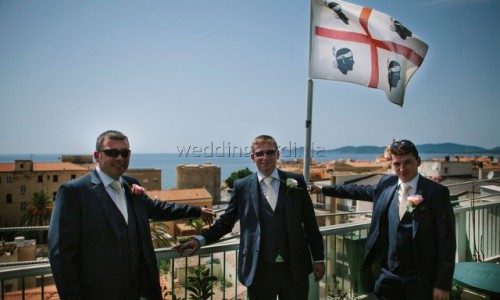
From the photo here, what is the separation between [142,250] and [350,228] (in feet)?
8.45

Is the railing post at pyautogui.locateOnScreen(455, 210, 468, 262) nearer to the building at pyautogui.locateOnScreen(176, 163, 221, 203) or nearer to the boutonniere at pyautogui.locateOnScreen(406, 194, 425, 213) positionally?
the boutonniere at pyautogui.locateOnScreen(406, 194, 425, 213)

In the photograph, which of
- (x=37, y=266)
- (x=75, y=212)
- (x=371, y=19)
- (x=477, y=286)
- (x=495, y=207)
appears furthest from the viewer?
(x=495, y=207)

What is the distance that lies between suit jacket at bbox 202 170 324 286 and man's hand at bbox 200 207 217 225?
0.37ft

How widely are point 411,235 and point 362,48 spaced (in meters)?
2.57

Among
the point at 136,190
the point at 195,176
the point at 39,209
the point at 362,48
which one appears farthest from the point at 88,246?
the point at 195,176

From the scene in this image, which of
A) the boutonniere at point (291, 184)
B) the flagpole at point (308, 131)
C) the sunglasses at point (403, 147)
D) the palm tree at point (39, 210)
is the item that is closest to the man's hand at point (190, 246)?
the boutonniere at point (291, 184)

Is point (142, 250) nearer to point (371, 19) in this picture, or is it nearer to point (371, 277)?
point (371, 277)

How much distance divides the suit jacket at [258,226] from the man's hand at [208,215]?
0.11m

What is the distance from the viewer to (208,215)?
3082 millimetres

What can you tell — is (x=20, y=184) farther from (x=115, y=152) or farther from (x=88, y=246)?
(x=88, y=246)

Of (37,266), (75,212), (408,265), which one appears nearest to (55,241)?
(75,212)

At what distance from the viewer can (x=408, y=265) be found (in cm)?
274

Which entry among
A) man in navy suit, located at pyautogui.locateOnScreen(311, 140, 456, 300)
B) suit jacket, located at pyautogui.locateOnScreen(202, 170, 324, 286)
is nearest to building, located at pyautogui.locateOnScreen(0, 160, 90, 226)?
suit jacket, located at pyautogui.locateOnScreen(202, 170, 324, 286)

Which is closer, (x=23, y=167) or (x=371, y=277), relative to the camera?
(x=371, y=277)
